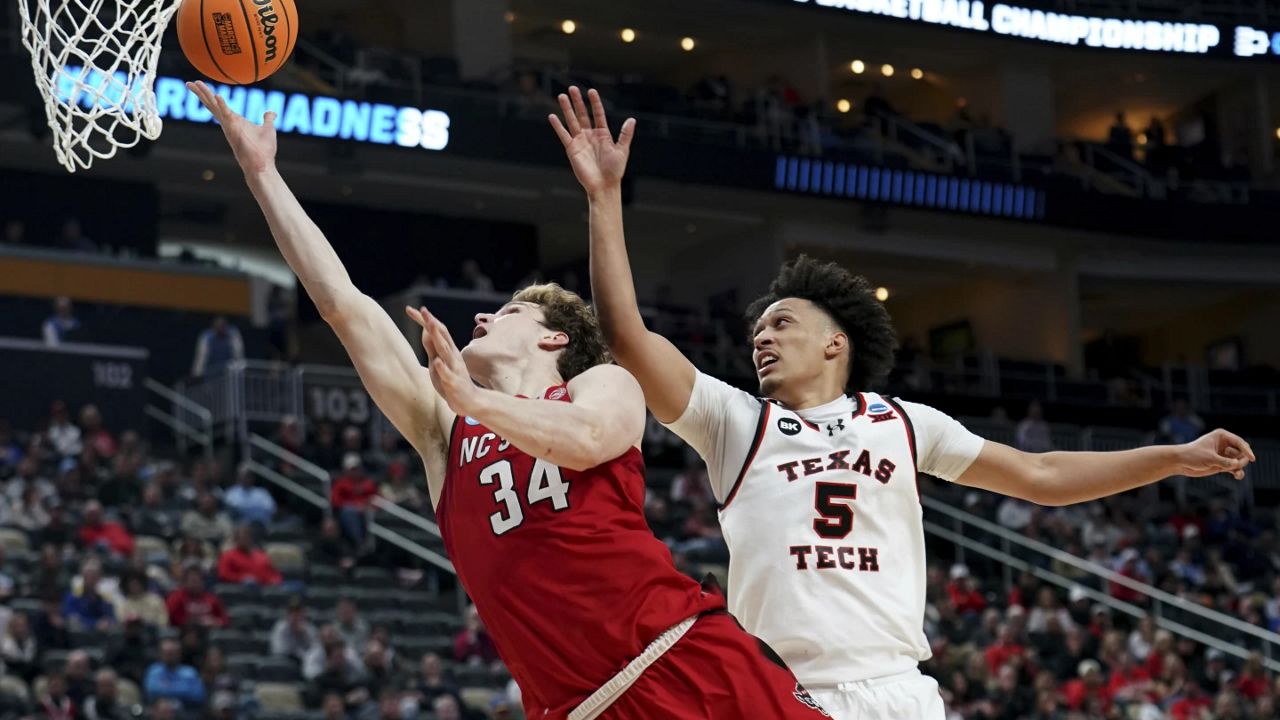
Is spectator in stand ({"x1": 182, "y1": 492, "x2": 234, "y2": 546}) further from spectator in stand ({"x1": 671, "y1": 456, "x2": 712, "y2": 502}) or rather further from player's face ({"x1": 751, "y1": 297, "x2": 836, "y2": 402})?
player's face ({"x1": 751, "y1": 297, "x2": 836, "y2": 402})

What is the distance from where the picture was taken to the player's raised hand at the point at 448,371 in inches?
162

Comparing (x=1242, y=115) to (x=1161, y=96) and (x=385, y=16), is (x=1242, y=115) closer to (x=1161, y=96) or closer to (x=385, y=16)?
(x=1161, y=96)

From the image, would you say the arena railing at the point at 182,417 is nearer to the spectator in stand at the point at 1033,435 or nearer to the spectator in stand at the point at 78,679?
the spectator in stand at the point at 78,679

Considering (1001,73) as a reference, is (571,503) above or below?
below

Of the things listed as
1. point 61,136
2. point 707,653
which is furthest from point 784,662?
point 61,136

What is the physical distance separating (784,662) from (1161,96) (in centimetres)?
3453

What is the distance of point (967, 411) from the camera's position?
30.3m

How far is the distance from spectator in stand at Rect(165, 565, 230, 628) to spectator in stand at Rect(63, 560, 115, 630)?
20.5 inches

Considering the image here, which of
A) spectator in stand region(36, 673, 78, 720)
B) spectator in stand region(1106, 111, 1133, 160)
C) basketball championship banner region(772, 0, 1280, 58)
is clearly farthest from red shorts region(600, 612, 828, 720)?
spectator in stand region(1106, 111, 1133, 160)

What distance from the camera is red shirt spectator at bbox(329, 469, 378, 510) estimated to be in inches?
727

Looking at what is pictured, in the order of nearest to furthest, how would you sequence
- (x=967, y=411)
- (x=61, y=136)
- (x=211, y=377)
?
1. (x=61, y=136)
2. (x=211, y=377)
3. (x=967, y=411)

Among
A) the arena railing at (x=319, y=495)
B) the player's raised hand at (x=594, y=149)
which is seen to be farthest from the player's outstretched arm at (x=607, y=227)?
the arena railing at (x=319, y=495)

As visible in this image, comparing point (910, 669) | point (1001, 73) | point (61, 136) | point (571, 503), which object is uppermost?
point (1001, 73)

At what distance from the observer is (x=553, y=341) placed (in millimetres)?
4969
